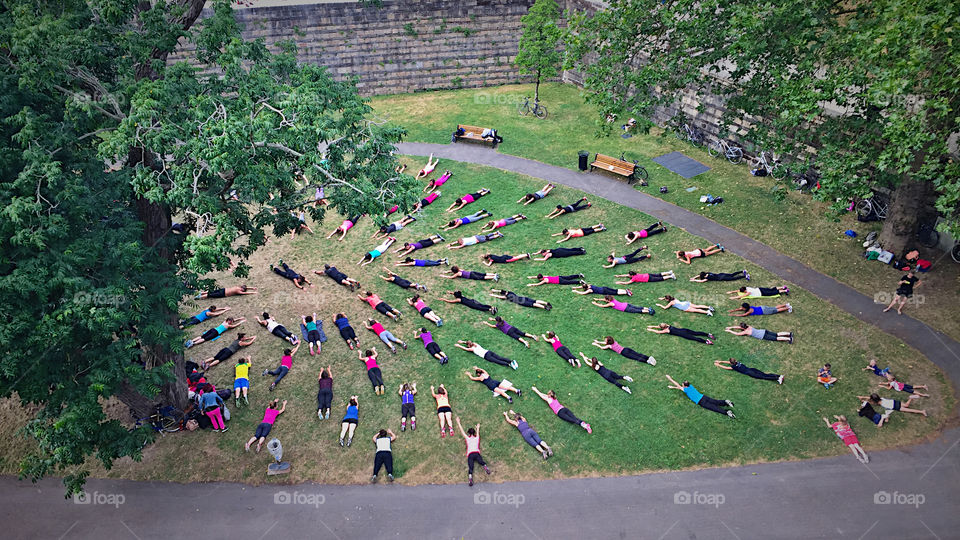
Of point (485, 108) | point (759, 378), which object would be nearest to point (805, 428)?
point (759, 378)

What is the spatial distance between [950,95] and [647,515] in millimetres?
12983

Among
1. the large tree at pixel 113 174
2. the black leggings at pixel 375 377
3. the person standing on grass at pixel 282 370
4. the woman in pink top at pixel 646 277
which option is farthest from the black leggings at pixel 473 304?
the large tree at pixel 113 174

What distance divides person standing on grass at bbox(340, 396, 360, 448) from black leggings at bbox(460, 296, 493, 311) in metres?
5.07

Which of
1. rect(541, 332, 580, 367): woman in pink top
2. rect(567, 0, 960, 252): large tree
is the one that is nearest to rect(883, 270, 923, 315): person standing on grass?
rect(567, 0, 960, 252): large tree

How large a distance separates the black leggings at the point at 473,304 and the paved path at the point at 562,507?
655 centimetres

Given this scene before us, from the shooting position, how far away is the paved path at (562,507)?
13719 mm

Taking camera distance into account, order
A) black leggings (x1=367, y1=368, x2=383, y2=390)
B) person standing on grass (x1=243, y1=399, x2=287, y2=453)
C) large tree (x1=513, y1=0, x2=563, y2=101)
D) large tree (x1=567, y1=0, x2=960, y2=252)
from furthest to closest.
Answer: large tree (x1=513, y1=0, x2=563, y2=101) → black leggings (x1=367, y1=368, x2=383, y2=390) → person standing on grass (x1=243, y1=399, x2=287, y2=453) → large tree (x1=567, y1=0, x2=960, y2=252)

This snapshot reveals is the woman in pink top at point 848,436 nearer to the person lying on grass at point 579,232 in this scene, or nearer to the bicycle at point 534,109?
the person lying on grass at point 579,232

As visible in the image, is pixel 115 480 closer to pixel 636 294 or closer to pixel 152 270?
pixel 152 270

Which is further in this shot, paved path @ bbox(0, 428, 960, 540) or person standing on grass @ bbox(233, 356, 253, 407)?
person standing on grass @ bbox(233, 356, 253, 407)

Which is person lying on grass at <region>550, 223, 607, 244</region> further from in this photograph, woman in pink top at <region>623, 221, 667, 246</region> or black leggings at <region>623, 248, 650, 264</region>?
black leggings at <region>623, 248, 650, 264</region>

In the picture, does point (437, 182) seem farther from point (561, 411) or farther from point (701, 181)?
point (561, 411)

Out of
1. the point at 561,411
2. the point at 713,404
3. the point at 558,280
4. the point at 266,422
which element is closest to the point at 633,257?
the point at 558,280

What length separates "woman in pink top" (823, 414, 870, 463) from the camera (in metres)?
15.0
